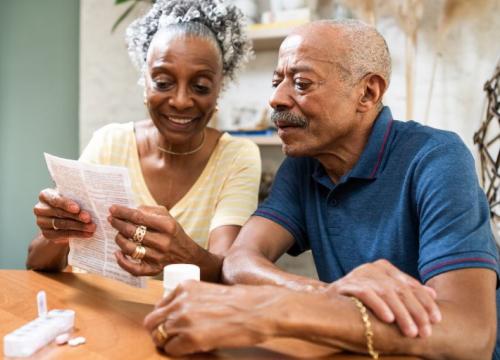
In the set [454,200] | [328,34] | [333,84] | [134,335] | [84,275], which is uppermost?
[328,34]

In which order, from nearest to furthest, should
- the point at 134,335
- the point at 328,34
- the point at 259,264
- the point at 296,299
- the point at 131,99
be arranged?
the point at 296,299
the point at 134,335
the point at 259,264
the point at 328,34
the point at 131,99

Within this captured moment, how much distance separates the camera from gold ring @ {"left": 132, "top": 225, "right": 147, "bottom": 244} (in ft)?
4.24

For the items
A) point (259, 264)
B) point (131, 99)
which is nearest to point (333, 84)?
point (259, 264)

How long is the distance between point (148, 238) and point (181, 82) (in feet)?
2.39

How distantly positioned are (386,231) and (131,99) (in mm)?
2267

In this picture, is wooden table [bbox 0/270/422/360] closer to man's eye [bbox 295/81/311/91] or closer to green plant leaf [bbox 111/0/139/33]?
man's eye [bbox 295/81/311/91]

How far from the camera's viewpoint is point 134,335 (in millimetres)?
1050

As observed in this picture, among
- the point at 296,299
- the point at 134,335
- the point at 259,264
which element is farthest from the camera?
the point at 259,264

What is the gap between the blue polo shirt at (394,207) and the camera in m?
1.19

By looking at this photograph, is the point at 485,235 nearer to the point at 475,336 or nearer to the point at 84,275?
the point at 475,336

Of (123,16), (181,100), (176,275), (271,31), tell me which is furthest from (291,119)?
(123,16)

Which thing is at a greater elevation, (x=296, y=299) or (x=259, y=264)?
(x=296, y=299)

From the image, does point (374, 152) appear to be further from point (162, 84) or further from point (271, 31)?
point (271, 31)

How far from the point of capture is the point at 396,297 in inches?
38.1
